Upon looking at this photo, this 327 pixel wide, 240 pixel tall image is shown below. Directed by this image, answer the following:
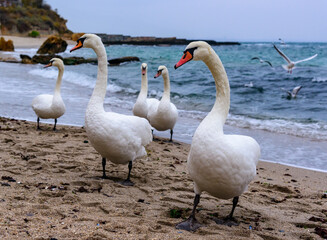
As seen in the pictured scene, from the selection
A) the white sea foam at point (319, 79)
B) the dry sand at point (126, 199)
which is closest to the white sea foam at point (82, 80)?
the white sea foam at point (319, 79)

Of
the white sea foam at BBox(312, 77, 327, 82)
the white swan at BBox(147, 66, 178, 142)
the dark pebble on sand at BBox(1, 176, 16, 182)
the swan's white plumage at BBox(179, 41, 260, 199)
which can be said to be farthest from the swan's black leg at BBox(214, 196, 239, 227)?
the white sea foam at BBox(312, 77, 327, 82)

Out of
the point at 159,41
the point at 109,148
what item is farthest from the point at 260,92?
the point at 159,41

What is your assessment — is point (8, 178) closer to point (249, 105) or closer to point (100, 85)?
point (100, 85)

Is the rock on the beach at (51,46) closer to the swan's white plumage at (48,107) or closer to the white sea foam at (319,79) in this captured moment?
the white sea foam at (319,79)

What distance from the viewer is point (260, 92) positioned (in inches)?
701

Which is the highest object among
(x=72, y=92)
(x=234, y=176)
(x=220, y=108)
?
(x=220, y=108)

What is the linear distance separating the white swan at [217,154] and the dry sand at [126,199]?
0.43 meters

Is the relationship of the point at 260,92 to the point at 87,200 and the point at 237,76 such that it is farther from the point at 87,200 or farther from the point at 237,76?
the point at 87,200

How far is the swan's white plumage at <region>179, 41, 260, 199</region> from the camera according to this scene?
3.49 meters

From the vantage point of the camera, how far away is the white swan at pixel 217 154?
137 inches

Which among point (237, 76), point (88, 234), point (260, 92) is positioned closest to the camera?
point (88, 234)

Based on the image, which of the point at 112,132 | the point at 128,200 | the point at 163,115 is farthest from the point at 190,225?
the point at 163,115

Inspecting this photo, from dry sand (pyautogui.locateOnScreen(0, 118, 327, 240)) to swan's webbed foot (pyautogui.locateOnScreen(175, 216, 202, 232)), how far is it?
0.18 ft

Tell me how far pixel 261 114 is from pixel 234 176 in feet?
31.6
